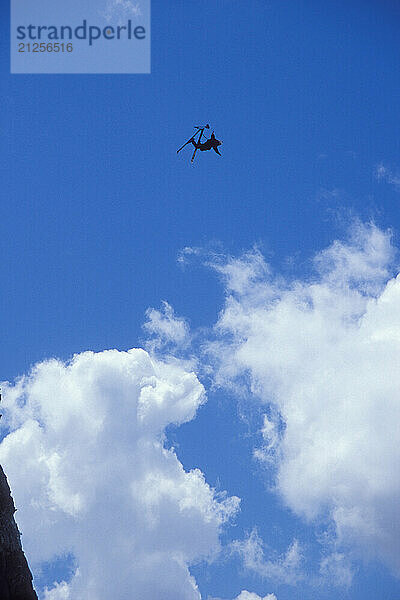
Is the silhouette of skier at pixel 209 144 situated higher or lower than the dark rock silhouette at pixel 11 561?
higher

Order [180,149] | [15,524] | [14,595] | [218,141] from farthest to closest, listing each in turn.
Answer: [15,524]
[14,595]
[218,141]
[180,149]

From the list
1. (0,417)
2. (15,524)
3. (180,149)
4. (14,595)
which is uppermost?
(180,149)

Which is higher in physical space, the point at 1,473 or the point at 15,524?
the point at 1,473

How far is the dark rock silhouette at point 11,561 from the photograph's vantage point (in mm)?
42688

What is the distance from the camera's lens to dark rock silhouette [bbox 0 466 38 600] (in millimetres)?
42688

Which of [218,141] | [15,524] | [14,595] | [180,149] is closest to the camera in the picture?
[180,149]

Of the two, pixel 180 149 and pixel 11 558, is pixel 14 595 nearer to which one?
pixel 11 558

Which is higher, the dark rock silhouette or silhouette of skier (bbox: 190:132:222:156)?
silhouette of skier (bbox: 190:132:222:156)

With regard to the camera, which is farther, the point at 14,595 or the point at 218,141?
the point at 14,595

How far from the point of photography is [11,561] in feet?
144

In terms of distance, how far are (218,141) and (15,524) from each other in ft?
120

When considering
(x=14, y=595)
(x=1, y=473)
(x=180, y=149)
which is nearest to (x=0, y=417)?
(x=1, y=473)

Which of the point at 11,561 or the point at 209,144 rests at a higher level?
the point at 209,144

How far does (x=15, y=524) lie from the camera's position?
46844mm
